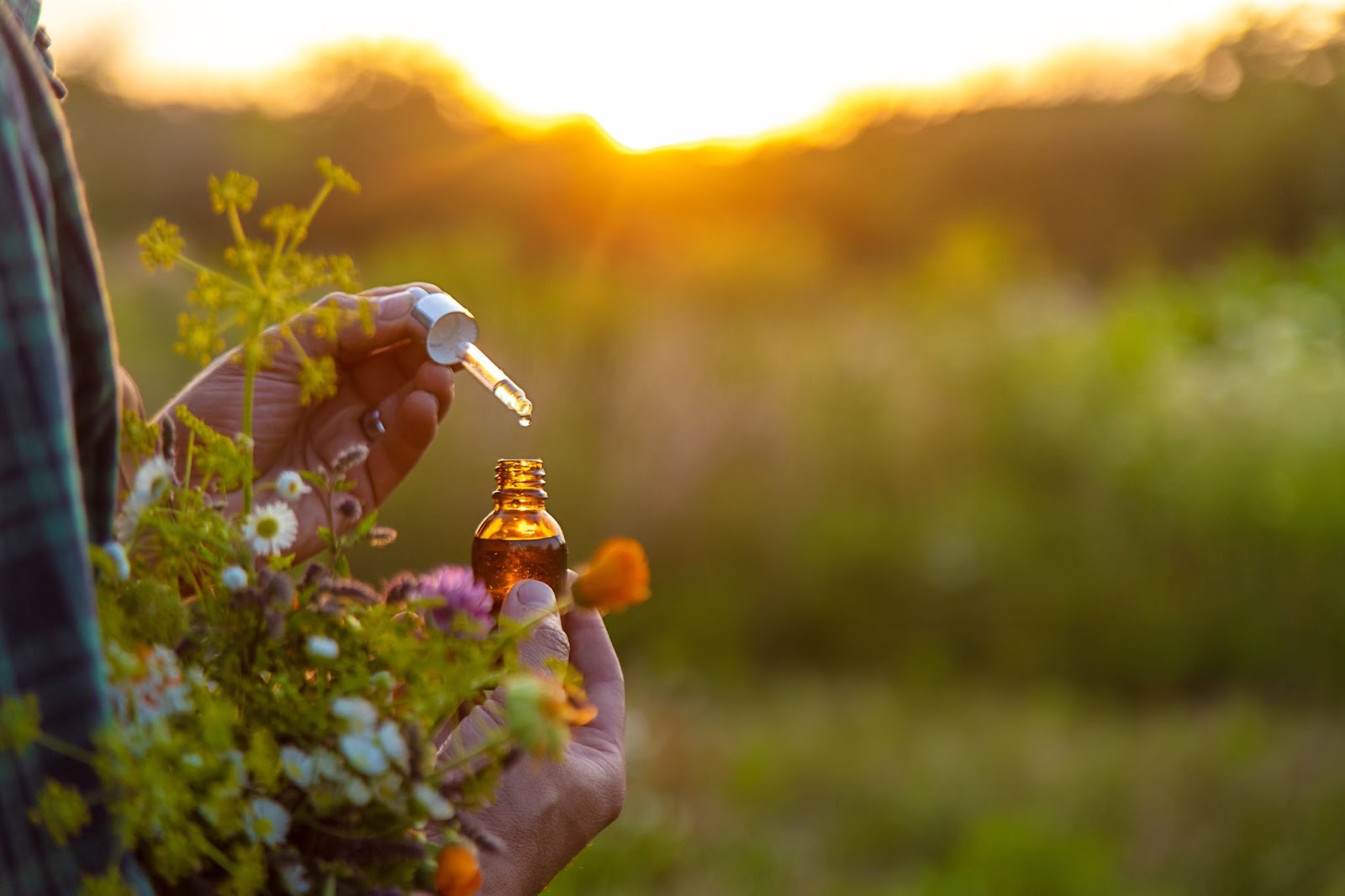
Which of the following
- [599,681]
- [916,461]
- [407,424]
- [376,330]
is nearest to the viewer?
[599,681]

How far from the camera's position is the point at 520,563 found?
3.87 feet

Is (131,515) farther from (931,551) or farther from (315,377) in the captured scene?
(931,551)

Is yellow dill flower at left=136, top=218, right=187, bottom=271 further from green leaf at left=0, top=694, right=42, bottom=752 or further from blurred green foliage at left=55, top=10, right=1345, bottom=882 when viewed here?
blurred green foliage at left=55, top=10, right=1345, bottom=882

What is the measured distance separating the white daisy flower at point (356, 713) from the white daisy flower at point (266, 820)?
0.06 meters

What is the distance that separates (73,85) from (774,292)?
623cm

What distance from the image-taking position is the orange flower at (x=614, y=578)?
29.6 inches

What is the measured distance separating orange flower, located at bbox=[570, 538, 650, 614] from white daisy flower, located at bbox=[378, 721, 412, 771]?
129mm

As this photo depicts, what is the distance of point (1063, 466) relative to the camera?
644 cm

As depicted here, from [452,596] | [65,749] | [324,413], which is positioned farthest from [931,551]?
[65,749]

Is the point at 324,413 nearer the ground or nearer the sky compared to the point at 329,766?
nearer the sky

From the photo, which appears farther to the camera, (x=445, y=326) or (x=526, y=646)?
(x=445, y=326)

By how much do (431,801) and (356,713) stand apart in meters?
0.07

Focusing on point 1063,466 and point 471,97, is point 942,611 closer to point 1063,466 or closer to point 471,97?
point 1063,466

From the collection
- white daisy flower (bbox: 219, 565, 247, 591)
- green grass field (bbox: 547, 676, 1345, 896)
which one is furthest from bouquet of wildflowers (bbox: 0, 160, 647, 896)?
green grass field (bbox: 547, 676, 1345, 896)
